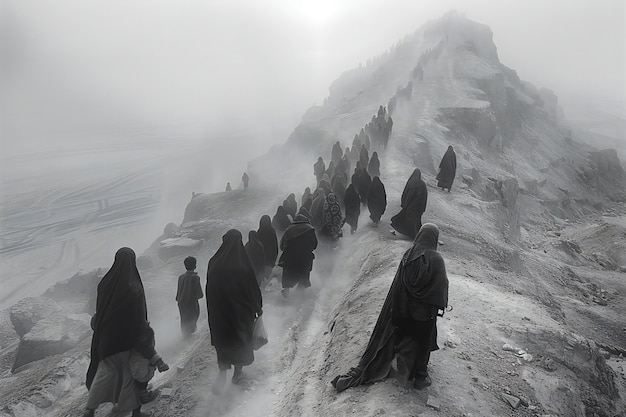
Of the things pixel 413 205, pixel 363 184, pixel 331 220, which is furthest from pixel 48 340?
pixel 413 205

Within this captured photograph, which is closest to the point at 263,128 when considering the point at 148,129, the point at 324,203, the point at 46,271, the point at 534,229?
the point at 148,129

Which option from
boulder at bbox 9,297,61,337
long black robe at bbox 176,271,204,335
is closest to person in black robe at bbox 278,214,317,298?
long black robe at bbox 176,271,204,335

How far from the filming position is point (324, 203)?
10.5m

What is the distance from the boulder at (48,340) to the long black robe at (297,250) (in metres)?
5.78

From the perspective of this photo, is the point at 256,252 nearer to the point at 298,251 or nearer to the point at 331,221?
the point at 298,251

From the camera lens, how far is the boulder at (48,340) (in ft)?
32.8

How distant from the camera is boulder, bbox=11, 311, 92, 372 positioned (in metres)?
9.99

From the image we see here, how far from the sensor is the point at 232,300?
A: 208 inches

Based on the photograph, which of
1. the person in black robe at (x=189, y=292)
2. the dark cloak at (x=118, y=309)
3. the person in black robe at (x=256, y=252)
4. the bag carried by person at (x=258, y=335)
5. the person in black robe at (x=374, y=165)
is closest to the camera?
the dark cloak at (x=118, y=309)

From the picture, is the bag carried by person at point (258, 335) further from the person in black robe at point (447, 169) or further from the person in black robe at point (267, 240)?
the person in black robe at point (447, 169)

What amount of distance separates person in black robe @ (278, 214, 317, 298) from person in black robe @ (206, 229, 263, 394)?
284 cm

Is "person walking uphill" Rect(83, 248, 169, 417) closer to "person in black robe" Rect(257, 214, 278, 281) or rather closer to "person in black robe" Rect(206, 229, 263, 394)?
"person in black robe" Rect(206, 229, 263, 394)

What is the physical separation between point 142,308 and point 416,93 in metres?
35.1

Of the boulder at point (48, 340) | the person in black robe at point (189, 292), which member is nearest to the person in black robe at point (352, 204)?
the person in black robe at point (189, 292)
